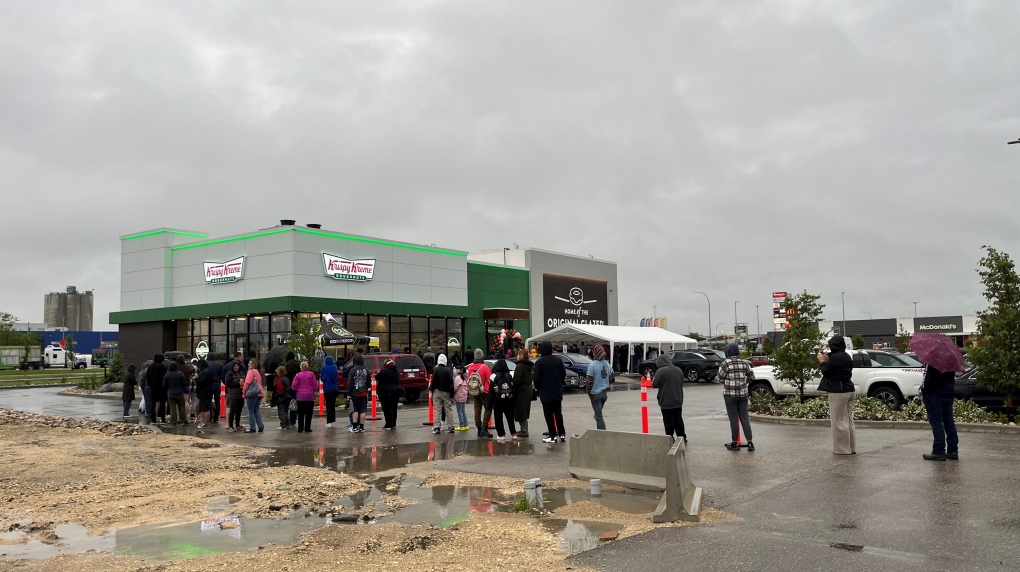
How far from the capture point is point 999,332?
51.2 ft

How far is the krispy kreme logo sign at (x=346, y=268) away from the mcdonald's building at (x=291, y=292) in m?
0.05

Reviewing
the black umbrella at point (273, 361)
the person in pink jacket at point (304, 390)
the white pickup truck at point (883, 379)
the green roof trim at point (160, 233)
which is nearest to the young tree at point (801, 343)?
the white pickup truck at point (883, 379)

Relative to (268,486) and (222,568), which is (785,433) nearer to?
(268,486)

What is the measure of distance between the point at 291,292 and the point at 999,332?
2799cm

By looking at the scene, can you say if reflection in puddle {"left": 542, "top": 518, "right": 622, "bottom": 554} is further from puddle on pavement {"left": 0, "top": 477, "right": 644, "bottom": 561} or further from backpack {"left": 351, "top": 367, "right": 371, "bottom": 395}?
backpack {"left": 351, "top": 367, "right": 371, "bottom": 395}

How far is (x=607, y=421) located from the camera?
18844mm

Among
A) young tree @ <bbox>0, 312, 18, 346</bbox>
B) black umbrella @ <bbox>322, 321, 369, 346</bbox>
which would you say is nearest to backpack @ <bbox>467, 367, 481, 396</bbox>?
black umbrella @ <bbox>322, 321, 369, 346</bbox>

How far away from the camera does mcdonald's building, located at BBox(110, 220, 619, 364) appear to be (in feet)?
120

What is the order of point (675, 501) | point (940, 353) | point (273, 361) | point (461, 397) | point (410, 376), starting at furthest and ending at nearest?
point (410, 376) < point (273, 361) < point (461, 397) < point (940, 353) < point (675, 501)

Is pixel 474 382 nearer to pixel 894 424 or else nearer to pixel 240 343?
pixel 894 424

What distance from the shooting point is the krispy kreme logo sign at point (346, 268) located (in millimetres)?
37188

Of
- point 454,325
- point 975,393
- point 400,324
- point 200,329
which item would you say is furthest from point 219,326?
point 975,393

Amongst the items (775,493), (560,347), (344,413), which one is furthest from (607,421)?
(560,347)

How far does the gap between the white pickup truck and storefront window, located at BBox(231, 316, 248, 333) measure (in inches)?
999
